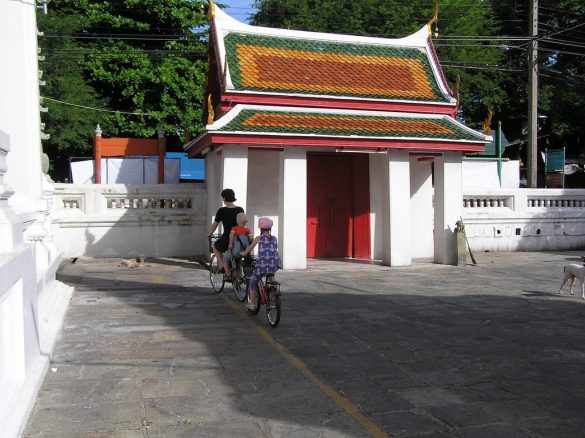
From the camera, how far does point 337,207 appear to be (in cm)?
1552

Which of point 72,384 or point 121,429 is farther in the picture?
point 72,384

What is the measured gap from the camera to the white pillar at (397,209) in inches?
549

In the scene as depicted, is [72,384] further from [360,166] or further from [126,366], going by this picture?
[360,166]

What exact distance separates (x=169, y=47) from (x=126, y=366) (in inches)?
A: 918

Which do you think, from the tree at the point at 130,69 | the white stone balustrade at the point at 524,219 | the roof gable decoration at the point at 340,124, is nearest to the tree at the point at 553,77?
the white stone balustrade at the point at 524,219

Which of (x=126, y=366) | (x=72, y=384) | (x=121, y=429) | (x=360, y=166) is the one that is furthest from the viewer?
(x=360, y=166)

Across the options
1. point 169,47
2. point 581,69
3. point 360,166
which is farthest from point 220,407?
point 581,69

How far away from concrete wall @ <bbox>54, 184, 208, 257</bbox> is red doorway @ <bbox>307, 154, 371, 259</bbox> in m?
2.80

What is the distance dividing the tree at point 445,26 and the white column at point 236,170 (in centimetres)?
2121

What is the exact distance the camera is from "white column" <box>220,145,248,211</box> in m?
13.0

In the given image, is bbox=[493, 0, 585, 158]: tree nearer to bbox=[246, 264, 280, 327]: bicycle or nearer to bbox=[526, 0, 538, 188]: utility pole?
bbox=[526, 0, 538, 188]: utility pole

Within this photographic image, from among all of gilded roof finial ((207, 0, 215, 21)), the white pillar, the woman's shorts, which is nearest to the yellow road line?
the woman's shorts

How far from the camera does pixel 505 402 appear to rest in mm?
4863

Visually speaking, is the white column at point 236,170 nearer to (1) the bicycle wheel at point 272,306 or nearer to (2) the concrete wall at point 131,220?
(2) the concrete wall at point 131,220
